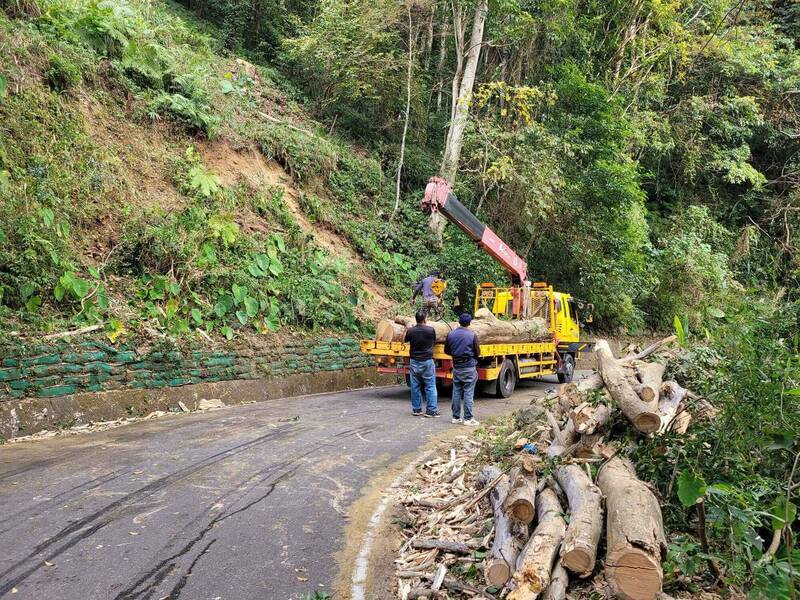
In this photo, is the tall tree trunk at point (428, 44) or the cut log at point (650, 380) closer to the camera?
the cut log at point (650, 380)

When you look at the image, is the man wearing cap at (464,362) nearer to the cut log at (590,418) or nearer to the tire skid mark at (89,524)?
the cut log at (590,418)

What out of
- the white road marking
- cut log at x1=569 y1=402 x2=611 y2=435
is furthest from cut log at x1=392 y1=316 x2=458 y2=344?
cut log at x1=569 y1=402 x2=611 y2=435

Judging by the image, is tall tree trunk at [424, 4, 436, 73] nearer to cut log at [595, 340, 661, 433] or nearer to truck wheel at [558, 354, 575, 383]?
truck wheel at [558, 354, 575, 383]

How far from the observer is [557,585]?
13.3 ft

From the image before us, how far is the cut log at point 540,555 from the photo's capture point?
406 centimetres

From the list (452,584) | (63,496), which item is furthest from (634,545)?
(63,496)

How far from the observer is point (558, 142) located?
20.3 m

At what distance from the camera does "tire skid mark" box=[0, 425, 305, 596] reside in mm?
4531

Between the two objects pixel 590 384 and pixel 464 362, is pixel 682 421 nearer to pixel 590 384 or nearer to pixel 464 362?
pixel 590 384

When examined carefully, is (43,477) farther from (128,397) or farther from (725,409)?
(725,409)

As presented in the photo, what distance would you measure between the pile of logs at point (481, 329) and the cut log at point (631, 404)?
5.83 m

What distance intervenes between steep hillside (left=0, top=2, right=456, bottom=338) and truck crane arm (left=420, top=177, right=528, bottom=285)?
157 inches

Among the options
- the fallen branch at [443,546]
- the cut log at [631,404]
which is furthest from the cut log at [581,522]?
the fallen branch at [443,546]

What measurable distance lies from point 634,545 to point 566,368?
44.1ft
